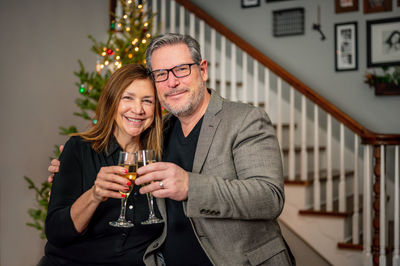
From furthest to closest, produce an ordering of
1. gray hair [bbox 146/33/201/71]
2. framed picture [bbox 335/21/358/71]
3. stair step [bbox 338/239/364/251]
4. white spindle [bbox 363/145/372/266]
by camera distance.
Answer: framed picture [bbox 335/21/358/71] → stair step [bbox 338/239/364/251] → white spindle [bbox 363/145/372/266] → gray hair [bbox 146/33/201/71]

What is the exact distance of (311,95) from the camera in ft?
12.2

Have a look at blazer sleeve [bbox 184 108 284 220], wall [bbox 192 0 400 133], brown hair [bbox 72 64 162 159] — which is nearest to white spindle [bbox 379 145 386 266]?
wall [bbox 192 0 400 133]

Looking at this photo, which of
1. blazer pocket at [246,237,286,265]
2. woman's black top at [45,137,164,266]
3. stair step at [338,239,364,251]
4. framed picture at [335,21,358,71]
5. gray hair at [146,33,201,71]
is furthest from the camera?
framed picture at [335,21,358,71]

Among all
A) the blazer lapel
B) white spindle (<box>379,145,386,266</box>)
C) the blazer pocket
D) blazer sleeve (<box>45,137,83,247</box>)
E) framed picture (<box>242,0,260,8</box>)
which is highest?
framed picture (<box>242,0,260,8</box>)

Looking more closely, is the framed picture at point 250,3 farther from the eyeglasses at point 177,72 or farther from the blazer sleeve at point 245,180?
the blazer sleeve at point 245,180

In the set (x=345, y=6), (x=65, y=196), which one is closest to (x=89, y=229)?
(x=65, y=196)

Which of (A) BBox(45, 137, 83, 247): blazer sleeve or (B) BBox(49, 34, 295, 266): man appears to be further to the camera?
(A) BBox(45, 137, 83, 247): blazer sleeve

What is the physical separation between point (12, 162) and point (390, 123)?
12.6ft

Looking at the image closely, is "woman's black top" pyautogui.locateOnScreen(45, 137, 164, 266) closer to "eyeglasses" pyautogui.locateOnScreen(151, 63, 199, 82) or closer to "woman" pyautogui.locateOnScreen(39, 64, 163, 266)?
"woman" pyautogui.locateOnScreen(39, 64, 163, 266)

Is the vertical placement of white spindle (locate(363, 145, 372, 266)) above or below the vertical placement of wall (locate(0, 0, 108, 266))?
below

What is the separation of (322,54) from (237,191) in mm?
3936

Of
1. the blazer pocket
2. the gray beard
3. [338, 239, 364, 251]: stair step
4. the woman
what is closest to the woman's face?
the woman

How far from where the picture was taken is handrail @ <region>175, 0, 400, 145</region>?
10.6 feet

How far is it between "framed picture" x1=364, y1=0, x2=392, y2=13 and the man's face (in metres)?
3.63
